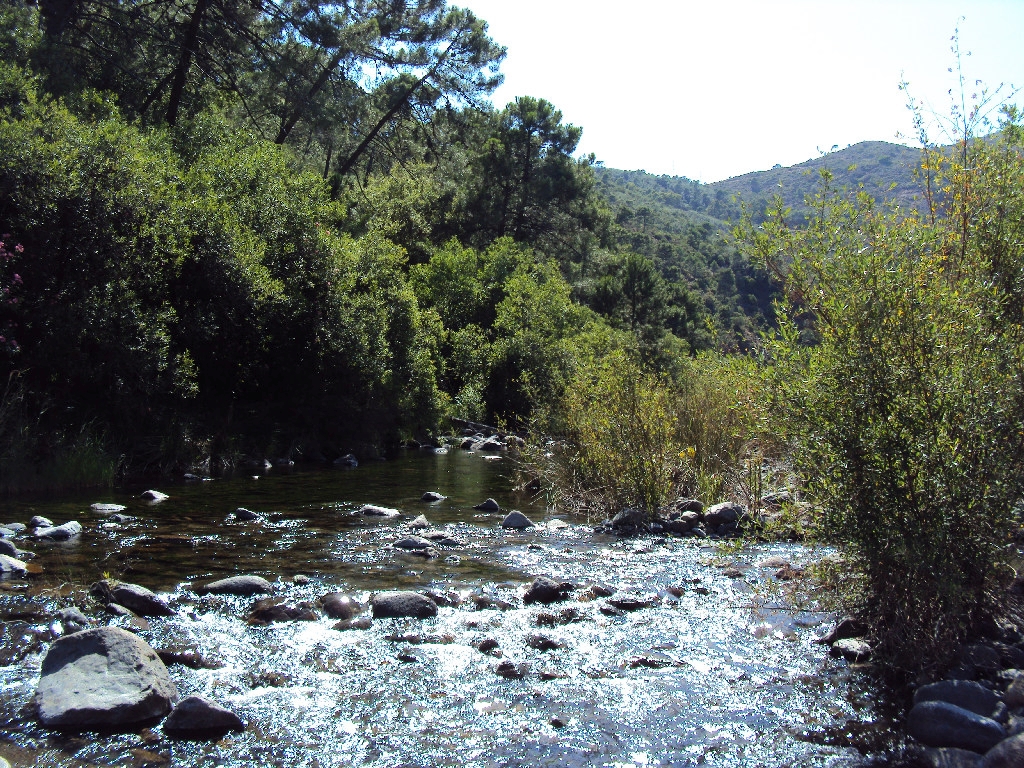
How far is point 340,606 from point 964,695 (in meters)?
5.08

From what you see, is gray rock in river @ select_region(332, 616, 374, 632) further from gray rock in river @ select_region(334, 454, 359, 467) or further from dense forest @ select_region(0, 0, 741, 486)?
gray rock in river @ select_region(334, 454, 359, 467)

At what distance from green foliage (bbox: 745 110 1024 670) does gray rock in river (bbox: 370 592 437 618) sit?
3681 mm

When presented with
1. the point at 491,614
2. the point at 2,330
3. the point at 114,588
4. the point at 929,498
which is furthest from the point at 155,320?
the point at 929,498

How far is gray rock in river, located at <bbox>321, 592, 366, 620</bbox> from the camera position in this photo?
287 inches

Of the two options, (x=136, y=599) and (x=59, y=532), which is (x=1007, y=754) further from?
(x=59, y=532)

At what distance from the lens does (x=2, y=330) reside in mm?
13984

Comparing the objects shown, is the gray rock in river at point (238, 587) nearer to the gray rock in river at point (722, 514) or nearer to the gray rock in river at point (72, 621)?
the gray rock in river at point (72, 621)

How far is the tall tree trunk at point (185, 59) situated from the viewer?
24.2 meters

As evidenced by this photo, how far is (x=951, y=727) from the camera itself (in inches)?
192

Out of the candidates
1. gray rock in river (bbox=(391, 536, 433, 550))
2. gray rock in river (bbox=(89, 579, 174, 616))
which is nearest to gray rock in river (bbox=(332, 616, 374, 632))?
gray rock in river (bbox=(89, 579, 174, 616))

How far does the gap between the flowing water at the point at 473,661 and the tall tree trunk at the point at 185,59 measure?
1845 centimetres

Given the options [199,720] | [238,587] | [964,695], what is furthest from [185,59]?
[964,695]

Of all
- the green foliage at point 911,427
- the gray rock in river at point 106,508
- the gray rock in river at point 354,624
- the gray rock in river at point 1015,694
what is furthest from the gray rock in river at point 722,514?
the gray rock in river at point 106,508

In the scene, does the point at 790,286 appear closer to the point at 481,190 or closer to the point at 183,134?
the point at 183,134
